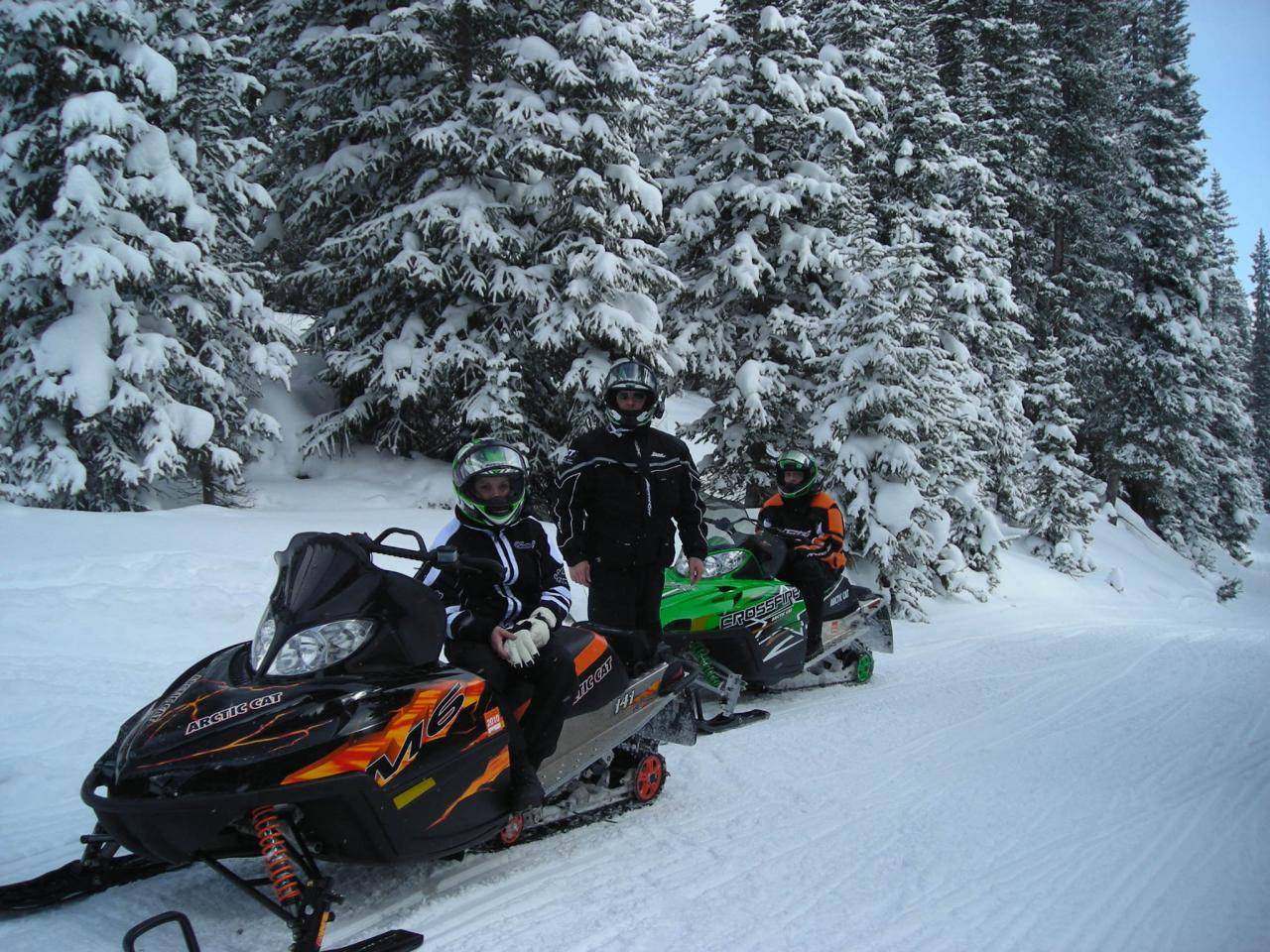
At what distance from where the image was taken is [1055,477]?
66.3ft

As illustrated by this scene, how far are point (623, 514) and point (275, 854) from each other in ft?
9.44

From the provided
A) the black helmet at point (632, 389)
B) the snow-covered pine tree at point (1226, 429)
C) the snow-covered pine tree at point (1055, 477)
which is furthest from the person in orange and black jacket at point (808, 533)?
the snow-covered pine tree at point (1226, 429)

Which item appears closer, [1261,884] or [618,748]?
[1261,884]

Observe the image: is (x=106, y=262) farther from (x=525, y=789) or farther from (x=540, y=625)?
(x=525, y=789)

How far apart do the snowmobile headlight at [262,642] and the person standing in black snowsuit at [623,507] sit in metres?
2.25

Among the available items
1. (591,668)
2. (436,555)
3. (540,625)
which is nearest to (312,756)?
(436,555)

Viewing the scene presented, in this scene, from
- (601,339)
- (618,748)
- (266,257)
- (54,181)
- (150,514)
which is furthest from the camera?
(266,257)

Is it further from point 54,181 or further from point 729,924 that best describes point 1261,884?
point 54,181

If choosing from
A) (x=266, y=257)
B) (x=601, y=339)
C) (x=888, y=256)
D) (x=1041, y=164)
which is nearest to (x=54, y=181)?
(x=266, y=257)

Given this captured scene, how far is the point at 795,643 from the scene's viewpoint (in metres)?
6.69

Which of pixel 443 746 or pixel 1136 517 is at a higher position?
pixel 443 746

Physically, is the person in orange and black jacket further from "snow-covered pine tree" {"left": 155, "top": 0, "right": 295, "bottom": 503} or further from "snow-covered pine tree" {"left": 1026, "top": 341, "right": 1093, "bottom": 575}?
"snow-covered pine tree" {"left": 1026, "top": 341, "right": 1093, "bottom": 575}

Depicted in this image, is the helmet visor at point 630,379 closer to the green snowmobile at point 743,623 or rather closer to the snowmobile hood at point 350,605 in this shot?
the green snowmobile at point 743,623

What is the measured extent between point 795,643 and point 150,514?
21.9 ft
